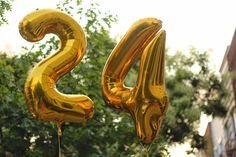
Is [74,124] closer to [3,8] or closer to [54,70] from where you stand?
[3,8]

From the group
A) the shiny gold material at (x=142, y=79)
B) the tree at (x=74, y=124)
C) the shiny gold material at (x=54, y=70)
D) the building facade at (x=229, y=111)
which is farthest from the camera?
the building facade at (x=229, y=111)

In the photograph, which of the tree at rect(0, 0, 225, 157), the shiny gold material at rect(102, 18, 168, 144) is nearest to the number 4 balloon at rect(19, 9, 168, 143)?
the shiny gold material at rect(102, 18, 168, 144)

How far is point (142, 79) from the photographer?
4312 millimetres

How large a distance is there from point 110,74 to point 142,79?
0.93ft

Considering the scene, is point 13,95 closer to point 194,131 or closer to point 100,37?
point 100,37

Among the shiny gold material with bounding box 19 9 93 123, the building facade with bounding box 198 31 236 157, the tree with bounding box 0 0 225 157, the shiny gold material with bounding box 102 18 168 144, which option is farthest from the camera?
the building facade with bounding box 198 31 236 157

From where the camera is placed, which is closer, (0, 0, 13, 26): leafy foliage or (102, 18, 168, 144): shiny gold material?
(102, 18, 168, 144): shiny gold material

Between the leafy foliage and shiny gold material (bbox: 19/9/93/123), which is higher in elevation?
the leafy foliage

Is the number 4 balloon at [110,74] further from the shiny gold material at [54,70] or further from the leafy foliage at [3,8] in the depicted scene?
the leafy foliage at [3,8]

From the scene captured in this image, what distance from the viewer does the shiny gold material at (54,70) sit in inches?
163

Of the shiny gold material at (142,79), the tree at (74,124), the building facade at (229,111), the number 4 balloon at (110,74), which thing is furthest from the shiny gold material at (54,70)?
the building facade at (229,111)

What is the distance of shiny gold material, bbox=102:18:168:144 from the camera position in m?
4.30

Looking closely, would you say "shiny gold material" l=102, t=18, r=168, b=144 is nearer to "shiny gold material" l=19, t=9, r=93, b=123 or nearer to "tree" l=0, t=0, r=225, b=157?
"shiny gold material" l=19, t=9, r=93, b=123

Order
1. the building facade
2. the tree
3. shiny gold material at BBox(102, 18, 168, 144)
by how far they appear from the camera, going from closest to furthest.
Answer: shiny gold material at BBox(102, 18, 168, 144) → the tree → the building facade
